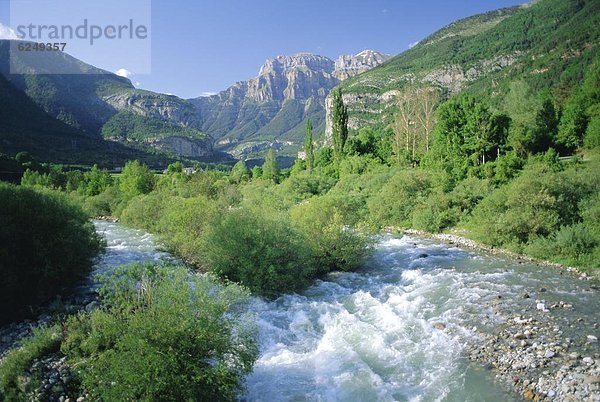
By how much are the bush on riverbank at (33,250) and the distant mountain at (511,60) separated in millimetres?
111312

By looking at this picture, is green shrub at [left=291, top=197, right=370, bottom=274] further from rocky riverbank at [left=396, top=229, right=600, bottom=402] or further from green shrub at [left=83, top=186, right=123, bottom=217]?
green shrub at [left=83, top=186, right=123, bottom=217]

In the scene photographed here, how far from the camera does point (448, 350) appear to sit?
12867mm

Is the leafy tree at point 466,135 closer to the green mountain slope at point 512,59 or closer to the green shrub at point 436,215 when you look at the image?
the green shrub at point 436,215

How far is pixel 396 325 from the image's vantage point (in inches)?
593

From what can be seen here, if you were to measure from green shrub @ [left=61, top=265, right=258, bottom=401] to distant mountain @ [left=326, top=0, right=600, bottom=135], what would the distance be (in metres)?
113

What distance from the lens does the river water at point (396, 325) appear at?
35.9ft

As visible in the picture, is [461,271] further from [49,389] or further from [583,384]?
[49,389]

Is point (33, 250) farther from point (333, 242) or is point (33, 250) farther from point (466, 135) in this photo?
point (466, 135)

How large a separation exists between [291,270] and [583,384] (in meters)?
12.3

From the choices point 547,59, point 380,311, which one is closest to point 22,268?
point 380,311

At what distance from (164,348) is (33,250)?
1124 cm

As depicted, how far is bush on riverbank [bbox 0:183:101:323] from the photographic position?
14.9 m

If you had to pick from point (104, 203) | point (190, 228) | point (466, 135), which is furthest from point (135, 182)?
point (466, 135)

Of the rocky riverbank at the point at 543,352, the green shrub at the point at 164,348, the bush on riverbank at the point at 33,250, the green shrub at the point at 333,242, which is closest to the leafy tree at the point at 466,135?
the green shrub at the point at 333,242
